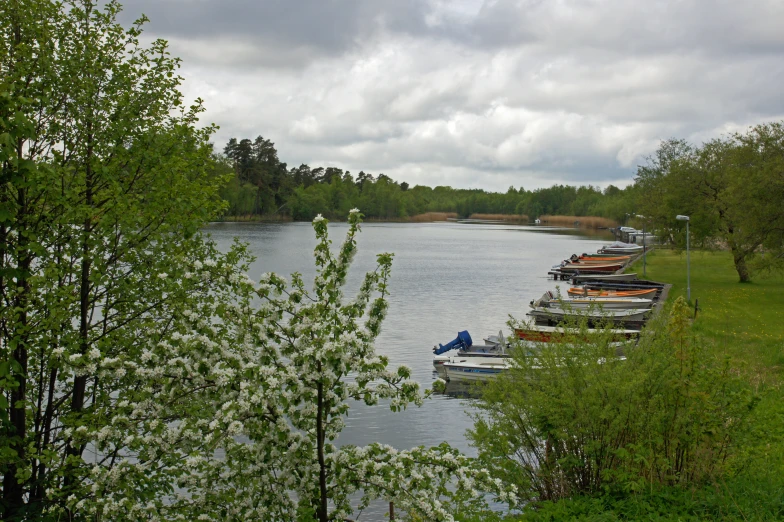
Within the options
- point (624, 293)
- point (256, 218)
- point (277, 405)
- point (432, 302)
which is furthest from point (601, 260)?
point (256, 218)

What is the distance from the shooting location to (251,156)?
142 meters

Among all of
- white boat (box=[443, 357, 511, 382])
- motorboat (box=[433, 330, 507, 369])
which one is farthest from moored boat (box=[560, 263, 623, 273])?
white boat (box=[443, 357, 511, 382])

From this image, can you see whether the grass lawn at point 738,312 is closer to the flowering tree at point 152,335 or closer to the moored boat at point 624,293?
the moored boat at point 624,293

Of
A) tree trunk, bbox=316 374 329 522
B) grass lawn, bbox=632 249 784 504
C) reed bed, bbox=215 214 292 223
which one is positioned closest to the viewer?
tree trunk, bbox=316 374 329 522

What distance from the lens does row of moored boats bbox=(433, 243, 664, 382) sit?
1152cm

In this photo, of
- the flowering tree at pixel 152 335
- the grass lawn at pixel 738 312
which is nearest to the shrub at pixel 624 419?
the grass lawn at pixel 738 312

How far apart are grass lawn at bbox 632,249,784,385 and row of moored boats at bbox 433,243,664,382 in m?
1.56

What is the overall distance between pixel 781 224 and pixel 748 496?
86.7 ft

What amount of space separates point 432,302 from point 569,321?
2991 cm

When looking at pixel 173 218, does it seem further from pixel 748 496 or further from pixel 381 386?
pixel 748 496

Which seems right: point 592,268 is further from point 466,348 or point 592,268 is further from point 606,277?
point 466,348

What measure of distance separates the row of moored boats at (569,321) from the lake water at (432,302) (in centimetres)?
117

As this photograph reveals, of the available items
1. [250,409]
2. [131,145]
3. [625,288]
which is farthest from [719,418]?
[625,288]

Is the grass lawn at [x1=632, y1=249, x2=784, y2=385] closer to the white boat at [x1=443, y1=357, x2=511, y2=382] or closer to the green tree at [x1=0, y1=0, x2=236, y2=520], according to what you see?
the white boat at [x1=443, y1=357, x2=511, y2=382]
